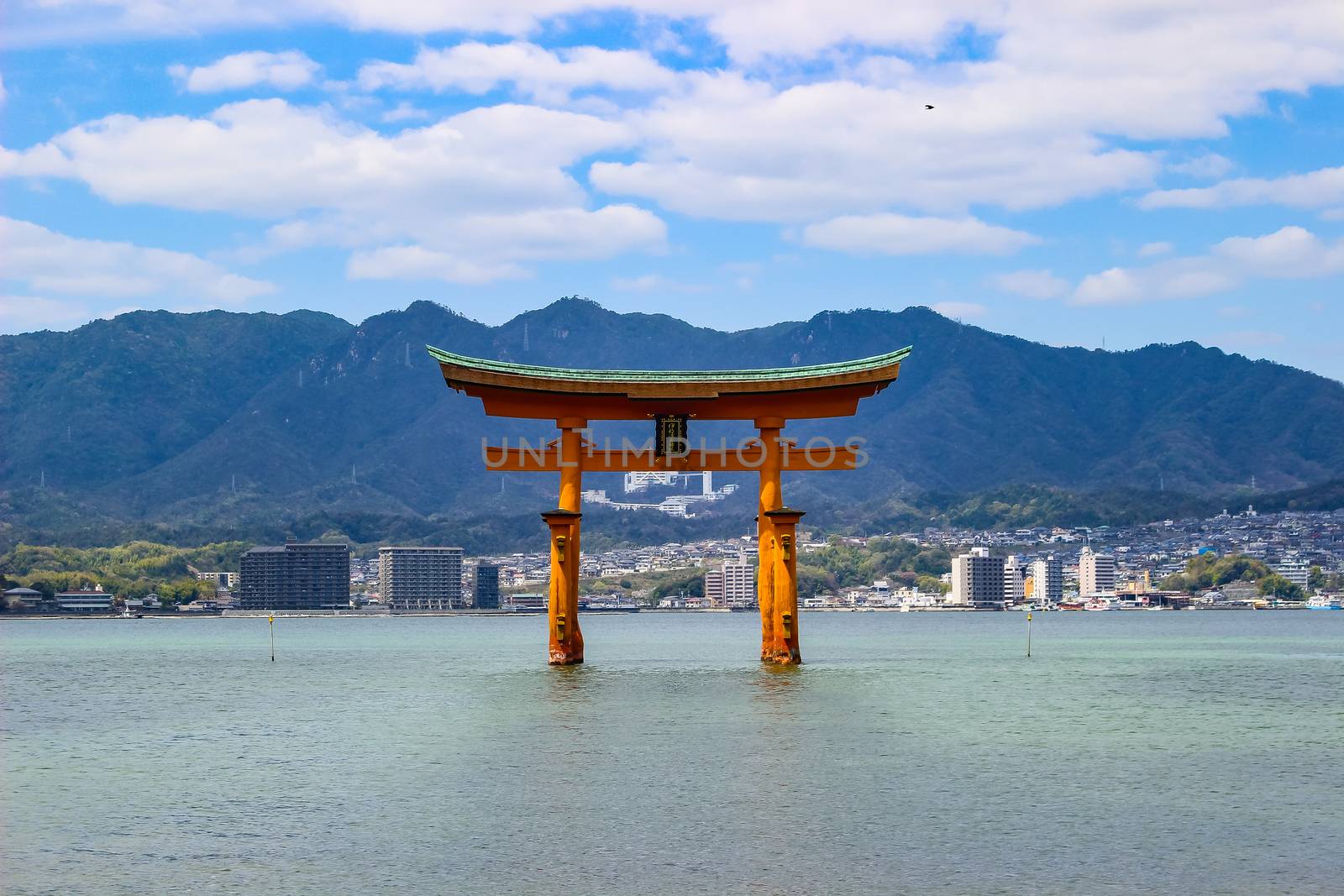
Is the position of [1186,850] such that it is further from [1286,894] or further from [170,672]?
[170,672]

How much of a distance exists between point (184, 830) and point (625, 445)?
30.0 meters

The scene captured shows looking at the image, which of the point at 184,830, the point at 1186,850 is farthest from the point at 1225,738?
the point at 184,830

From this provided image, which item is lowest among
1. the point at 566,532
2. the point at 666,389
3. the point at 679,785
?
the point at 679,785

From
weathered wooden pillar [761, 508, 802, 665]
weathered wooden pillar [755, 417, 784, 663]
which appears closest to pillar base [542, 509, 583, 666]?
weathered wooden pillar [755, 417, 784, 663]

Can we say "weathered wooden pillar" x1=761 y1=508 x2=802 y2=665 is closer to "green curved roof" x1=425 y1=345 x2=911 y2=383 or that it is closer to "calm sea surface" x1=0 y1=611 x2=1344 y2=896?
"calm sea surface" x1=0 y1=611 x2=1344 y2=896

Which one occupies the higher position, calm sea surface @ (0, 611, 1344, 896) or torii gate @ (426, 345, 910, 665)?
torii gate @ (426, 345, 910, 665)

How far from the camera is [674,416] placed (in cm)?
5288

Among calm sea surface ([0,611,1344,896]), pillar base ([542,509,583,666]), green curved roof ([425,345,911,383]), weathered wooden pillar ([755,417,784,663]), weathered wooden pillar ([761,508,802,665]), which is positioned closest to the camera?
calm sea surface ([0,611,1344,896])

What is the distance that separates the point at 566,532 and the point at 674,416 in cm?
540

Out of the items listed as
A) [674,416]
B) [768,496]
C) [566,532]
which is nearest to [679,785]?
[566,532]

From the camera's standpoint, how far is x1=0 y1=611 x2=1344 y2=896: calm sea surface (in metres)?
23.1

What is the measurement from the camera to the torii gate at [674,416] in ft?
167

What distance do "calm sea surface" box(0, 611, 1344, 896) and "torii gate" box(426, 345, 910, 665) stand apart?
4.20 metres

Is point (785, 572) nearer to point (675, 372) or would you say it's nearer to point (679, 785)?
point (675, 372)
